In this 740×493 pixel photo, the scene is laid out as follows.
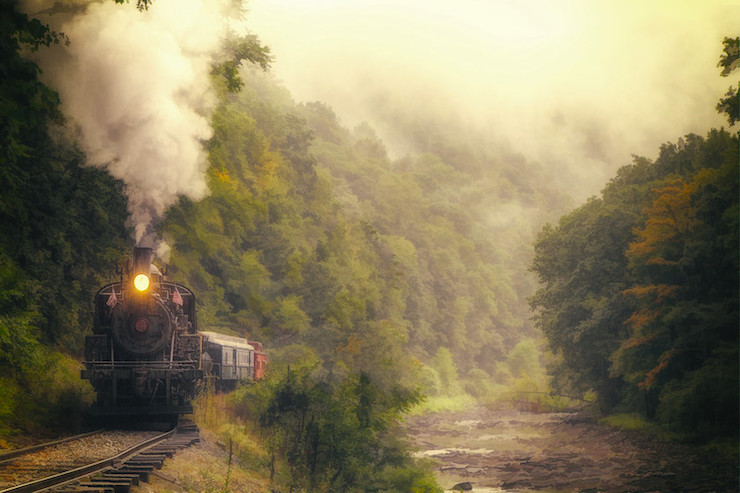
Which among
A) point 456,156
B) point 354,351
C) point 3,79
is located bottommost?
point 354,351

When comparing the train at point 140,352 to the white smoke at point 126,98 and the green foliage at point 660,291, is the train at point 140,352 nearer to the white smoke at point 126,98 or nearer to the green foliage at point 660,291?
the white smoke at point 126,98

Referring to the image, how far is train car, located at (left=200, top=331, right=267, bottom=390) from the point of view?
2642cm

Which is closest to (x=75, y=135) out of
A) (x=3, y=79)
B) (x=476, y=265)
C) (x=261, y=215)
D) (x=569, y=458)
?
(x=3, y=79)

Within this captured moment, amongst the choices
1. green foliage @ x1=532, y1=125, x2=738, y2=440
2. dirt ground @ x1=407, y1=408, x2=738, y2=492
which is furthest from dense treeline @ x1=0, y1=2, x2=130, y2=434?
green foliage @ x1=532, y1=125, x2=738, y2=440

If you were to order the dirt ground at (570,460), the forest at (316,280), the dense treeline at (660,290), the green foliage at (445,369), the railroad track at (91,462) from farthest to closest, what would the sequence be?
the green foliage at (445,369), the dense treeline at (660,290), the dirt ground at (570,460), the forest at (316,280), the railroad track at (91,462)

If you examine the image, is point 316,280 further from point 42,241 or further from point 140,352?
point 140,352

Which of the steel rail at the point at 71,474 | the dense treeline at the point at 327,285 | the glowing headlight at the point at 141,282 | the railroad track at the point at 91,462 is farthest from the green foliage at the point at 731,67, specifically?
the steel rail at the point at 71,474

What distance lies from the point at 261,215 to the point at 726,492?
2759 cm

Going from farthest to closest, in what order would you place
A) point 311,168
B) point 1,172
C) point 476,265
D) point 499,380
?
1. point 476,265
2. point 499,380
3. point 311,168
4. point 1,172

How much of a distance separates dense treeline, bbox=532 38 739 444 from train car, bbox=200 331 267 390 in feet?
61.1

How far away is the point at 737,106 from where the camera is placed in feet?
82.6

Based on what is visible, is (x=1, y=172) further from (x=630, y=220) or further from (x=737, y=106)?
(x=630, y=220)

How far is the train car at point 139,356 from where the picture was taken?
18750 mm

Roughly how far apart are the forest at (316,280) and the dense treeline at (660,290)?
105 millimetres
